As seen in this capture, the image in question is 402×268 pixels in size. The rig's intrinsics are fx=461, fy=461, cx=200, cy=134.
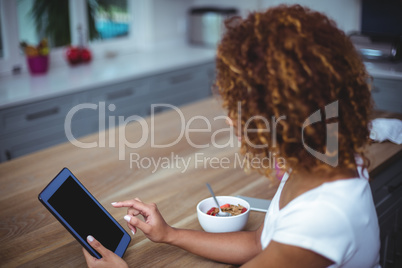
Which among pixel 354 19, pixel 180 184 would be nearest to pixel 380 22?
pixel 354 19

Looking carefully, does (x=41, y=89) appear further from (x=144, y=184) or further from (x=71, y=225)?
(x=71, y=225)

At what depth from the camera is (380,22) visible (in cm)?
360

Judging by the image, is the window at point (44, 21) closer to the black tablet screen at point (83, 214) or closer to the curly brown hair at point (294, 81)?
the black tablet screen at point (83, 214)

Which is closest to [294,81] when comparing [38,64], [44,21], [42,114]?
[42,114]

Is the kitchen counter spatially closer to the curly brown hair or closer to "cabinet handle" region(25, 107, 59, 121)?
"cabinet handle" region(25, 107, 59, 121)

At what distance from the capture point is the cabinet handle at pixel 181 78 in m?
3.61

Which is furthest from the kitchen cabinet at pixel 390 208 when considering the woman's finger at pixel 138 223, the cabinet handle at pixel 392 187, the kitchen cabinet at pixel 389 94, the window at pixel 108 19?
the window at pixel 108 19

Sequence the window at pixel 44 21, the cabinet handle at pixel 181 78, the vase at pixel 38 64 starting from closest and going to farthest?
1. the vase at pixel 38 64
2. the window at pixel 44 21
3. the cabinet handle at pixel 181 78

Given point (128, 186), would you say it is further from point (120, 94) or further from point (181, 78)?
point (181, 78)

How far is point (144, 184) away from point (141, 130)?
505mm

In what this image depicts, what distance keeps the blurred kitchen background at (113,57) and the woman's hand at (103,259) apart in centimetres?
182

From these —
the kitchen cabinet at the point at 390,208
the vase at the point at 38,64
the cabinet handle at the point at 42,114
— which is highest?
the vase at the point at 38,64

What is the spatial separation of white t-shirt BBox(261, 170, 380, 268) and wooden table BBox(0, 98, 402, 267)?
0.28 meters

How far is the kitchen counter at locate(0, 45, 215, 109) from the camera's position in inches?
111
